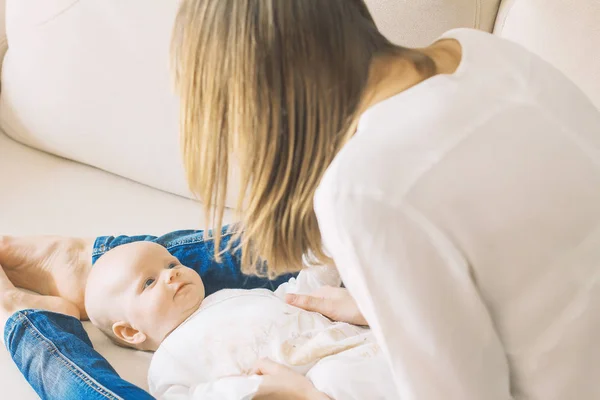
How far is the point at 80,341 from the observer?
1.09m

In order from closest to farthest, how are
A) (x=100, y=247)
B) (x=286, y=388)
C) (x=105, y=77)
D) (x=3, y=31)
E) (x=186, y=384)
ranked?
(x=286, y=388)
(x=186, y=384)
(x=100, y=247)
(x=105, y=77)
(x=3, y=31)

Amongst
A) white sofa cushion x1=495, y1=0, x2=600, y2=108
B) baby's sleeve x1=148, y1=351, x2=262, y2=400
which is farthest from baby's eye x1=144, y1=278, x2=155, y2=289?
white sofa cushion x1=495, y1=0, x2=600, y2=108

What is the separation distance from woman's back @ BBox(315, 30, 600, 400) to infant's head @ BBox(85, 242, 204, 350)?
54 cm

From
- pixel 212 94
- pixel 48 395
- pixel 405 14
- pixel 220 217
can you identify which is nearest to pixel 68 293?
pixel 48 395

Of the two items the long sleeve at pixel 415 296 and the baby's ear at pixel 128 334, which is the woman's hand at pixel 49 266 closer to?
the baby's ear at pixel 128 334

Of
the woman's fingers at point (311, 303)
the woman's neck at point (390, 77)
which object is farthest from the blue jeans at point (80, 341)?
the woman's neck at point (390, 77)

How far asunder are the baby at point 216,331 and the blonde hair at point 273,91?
0.27 metres

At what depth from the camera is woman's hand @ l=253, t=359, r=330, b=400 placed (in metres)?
0.93

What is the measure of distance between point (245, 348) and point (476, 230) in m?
0.52

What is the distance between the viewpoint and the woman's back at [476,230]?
625 millimetres

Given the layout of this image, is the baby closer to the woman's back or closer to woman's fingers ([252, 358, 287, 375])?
woman's fingers ([252, 358, 287, 375])

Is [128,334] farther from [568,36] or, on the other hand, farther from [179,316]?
[568,36]

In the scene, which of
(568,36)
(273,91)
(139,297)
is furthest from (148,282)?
(568,36)

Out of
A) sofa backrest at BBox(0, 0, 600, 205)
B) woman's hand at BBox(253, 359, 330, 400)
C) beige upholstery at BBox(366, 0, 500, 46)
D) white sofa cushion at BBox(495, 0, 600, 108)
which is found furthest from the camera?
sofa backrest at BBox(0, 0, 600, 205)
